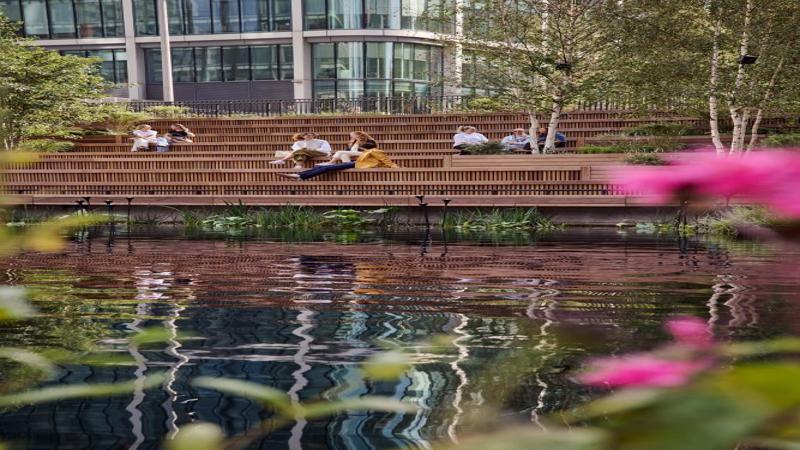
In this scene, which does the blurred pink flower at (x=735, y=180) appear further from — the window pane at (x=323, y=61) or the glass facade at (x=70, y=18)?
the glass facade at (x=70, y=18)

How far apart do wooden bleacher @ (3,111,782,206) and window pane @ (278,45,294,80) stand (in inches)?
722

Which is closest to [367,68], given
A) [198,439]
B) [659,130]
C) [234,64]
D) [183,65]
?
[234,64]

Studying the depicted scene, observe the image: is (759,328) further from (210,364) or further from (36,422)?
(36,422)

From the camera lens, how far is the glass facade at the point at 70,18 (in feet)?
141

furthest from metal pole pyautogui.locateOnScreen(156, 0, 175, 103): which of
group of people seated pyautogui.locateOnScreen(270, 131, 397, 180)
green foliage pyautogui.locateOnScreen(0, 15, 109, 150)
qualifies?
group of people seated pyautogui.locateOnScreen(270, 131, 397, 180)

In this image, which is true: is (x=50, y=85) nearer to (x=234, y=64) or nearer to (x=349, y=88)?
(x=349, y=88)

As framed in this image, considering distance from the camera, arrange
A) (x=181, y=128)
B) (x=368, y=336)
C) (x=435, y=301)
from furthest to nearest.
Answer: (x=181, y=128) → (x=435, y=301) → (x=368, y=336)

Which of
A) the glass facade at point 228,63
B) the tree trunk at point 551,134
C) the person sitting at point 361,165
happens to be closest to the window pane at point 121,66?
the glass facade at point 228,63

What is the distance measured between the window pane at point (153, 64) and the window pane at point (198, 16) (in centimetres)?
256

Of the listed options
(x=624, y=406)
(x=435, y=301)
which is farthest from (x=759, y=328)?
(x=624, y=406)

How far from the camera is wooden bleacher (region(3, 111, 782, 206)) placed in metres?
15.2

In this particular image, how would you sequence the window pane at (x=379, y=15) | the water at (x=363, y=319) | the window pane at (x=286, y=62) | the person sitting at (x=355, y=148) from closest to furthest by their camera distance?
the water at (x=363, y=319) → the person sitting at (x=355, y=148) → the window pane at (x=379, y=15) → the window pane at (x=286, y=62)

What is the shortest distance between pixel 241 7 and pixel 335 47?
535 cm

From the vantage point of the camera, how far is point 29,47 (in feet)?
82.6
